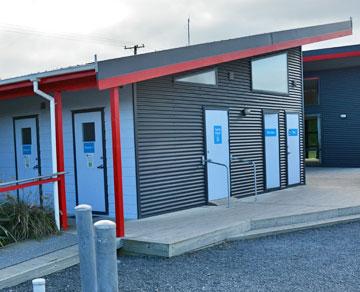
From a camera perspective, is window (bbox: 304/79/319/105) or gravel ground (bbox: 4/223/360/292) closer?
gravel ground (bbox: 4/223/360/292)

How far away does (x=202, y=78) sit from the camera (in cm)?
988

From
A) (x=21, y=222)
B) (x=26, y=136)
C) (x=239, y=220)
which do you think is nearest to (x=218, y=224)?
(x=239, y=220)

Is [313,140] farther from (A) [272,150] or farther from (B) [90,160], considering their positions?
(B) [90,160]

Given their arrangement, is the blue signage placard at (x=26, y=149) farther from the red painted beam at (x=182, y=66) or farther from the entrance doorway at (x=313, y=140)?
the entrance doorway at (x=313, y=140)

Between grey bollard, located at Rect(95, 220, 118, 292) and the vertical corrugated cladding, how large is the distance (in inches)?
203

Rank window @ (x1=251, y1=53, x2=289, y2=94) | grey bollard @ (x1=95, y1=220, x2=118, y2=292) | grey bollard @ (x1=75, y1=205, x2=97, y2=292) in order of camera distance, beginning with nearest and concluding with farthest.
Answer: grey bollard @ (x1=95, y1=220, x2=118, y2=292) < grey bollard @ (x1=75, y1=205, x2=97, y2=292) < window @ (x1=251, y1=53, x2=289, y2=94)

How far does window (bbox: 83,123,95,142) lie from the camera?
896cm

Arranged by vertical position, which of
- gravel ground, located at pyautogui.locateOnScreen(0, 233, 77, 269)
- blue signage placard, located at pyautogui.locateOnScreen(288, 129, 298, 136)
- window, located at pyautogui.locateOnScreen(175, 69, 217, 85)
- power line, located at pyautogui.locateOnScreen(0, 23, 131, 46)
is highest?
power line, located at pyautogui.locateOnScreen(0, 23, 131, 46)

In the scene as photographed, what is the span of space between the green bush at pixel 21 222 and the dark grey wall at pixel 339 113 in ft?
47.9

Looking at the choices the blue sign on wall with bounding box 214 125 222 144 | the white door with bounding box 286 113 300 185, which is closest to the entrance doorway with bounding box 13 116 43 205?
the blue sign on wall with bounding box 214 125 222 144

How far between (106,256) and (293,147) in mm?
10231

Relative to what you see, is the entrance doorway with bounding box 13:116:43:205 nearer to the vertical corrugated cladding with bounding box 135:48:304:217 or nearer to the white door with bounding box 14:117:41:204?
the white door with bounding box 14:117:41:204

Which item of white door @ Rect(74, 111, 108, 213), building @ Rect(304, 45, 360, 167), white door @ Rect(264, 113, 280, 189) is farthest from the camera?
building @ Rect(304, 45, 360, 167)

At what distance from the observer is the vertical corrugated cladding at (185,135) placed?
8609 mm
